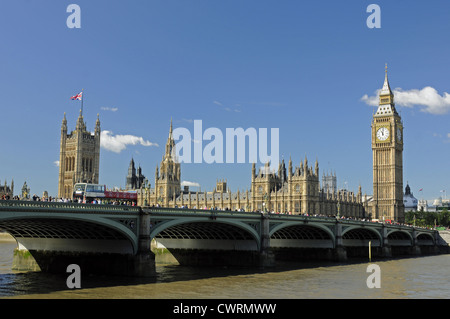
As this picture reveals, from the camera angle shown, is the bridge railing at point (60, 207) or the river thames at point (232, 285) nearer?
the bridge railing at point (60, 207)

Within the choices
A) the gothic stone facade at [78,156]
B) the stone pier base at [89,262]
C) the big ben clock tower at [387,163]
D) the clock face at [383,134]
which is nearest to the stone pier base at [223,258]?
the stone pier base at [89,262]

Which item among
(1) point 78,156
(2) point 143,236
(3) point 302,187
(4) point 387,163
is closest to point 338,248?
(2) point 143,236

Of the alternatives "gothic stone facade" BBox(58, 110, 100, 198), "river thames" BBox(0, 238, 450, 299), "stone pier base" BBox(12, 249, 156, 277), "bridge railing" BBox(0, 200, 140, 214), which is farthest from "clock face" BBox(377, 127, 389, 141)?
"bridge railing" BBox(0, 200, 140, 214)

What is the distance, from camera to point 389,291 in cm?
3934

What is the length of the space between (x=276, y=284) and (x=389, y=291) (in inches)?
320

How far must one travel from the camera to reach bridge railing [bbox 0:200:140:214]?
33.0 m

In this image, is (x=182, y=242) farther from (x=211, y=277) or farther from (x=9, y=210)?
(x=9, y=210)

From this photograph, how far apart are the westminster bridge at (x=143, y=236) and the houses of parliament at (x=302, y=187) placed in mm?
41975

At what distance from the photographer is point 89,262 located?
4444 cm

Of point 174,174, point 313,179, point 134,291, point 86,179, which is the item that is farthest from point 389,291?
point 86,179

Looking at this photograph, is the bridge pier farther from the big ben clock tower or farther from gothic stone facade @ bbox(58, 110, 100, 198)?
gothic stone facade @ bbox(58, 110, 100, 198)

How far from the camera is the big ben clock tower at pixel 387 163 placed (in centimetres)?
14175

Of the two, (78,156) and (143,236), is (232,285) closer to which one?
(143,236)

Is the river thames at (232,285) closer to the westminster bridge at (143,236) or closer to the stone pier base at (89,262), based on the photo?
the stone pier base at (89,262)
